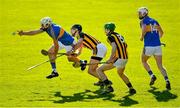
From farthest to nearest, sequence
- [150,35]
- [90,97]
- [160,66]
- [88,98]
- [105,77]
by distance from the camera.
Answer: [150,35], [160,66], [105,77], [90,97], [88,98]

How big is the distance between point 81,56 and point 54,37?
4.37 metres

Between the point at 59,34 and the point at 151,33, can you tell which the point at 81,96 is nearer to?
the point at 59,34

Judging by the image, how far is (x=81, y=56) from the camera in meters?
21.3

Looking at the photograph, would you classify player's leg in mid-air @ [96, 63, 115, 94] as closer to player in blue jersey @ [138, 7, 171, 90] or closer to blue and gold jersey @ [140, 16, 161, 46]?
player in blue jersey @ [138, 7, 171, 90]

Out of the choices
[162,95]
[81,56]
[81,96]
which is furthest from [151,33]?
[81,56]

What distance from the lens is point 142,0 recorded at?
104 ft

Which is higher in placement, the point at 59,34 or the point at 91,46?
the point at 59,34

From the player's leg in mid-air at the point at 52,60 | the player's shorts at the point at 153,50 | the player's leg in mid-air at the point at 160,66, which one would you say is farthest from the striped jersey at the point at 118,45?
the player's leg in mid-air at the point at 52,60

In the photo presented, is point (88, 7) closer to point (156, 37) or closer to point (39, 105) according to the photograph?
point (156, 37)

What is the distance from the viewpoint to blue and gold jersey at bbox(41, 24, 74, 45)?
17031 millimetres

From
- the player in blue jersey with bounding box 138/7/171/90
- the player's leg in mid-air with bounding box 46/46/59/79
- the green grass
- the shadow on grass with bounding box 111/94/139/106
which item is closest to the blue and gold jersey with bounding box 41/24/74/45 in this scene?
the player's leg in mid-air with bounding box 46/46/59/79

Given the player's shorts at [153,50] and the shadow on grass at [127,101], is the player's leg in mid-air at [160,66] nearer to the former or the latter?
the player's shorts at [153,50]

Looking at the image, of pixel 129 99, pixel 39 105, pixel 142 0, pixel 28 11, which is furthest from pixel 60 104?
pixel 142 0

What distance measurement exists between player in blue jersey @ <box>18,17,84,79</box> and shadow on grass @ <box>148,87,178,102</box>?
266cm
